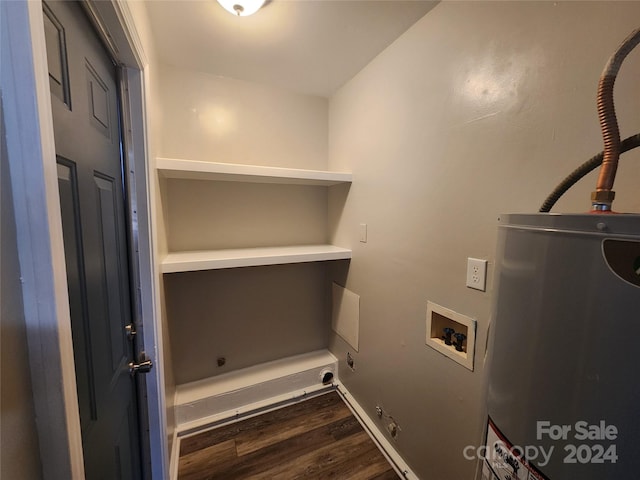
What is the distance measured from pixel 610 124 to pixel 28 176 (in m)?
0.94

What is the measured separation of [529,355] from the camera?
448 mm

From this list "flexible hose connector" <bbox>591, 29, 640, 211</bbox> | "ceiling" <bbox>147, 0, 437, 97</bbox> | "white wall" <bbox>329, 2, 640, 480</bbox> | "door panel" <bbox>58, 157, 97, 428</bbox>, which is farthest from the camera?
"ceiling" <bbox>147, 0, 437, 97</bbox>

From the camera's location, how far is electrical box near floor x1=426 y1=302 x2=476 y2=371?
3.44 ft

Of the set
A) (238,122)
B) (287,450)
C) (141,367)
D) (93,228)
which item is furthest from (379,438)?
(238,122)

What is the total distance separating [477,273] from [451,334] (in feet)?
1.12

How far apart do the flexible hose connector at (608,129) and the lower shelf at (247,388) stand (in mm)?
2037

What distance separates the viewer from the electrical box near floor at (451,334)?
105 cm

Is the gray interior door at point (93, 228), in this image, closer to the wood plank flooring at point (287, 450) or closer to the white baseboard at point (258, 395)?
the wood plank flooring at point (287, 450)

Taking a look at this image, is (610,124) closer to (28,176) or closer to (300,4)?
(28,176)

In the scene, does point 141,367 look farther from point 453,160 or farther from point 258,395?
point 453,160

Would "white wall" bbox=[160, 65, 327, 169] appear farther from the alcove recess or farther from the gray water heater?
the gray water heater

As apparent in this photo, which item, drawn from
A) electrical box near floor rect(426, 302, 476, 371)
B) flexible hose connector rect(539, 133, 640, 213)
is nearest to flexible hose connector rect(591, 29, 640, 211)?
flexible hose connector rect(539, 133, 640, 213)

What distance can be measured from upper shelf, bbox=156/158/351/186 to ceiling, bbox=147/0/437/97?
0.65 metres

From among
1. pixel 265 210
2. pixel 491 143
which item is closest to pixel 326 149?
pixel 265 210
